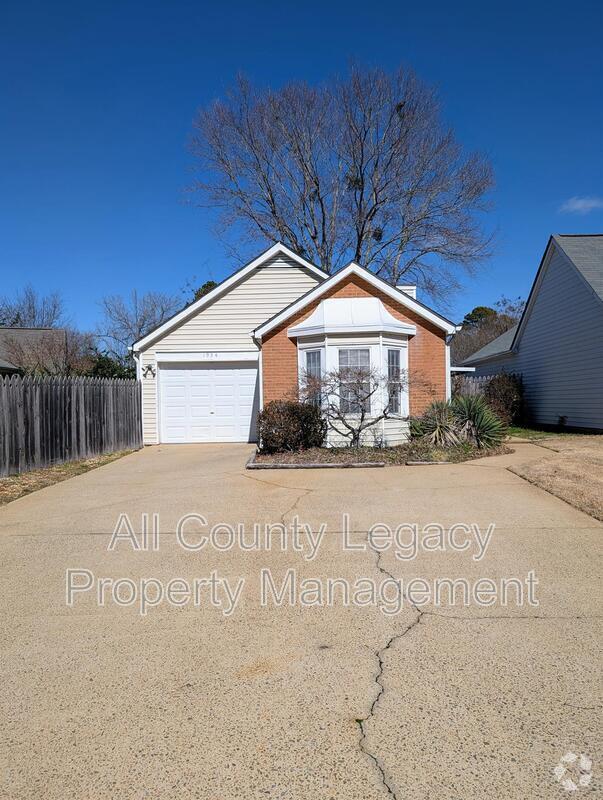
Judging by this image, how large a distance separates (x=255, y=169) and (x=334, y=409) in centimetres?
1893

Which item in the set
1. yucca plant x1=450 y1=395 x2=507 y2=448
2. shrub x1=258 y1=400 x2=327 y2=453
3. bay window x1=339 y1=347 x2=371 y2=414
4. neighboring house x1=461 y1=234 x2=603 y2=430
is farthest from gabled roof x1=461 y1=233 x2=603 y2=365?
shrub x1=258 y1=400 x2=327 y2=453

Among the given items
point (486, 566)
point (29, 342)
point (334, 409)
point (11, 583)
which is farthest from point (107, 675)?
point (29, 342)

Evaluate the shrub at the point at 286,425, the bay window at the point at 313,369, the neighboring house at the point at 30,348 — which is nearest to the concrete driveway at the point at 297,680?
the shrub at the point at 286,425

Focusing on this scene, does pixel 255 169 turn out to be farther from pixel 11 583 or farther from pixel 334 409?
pixel 11 583

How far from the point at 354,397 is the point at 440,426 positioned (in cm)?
216

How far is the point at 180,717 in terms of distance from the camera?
3.03m

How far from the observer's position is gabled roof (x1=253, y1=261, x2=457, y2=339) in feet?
48.5

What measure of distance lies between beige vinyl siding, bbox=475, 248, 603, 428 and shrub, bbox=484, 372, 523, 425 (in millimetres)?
615

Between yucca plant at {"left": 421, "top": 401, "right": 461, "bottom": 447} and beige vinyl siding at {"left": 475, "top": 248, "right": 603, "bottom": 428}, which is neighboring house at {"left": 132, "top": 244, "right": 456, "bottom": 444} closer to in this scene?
yucca plant at {"left": 421, "top": 401, "right": 461, "bottom": 447}

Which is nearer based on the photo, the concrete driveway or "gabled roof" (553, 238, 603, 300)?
the concrete driveway

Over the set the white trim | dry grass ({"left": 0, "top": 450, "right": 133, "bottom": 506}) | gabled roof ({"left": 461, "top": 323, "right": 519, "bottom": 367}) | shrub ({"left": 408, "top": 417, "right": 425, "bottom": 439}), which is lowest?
dry grass ({"left": 0, "top": 450, "right": 133, "bottom": 506})

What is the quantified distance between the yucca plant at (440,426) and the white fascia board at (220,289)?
20.5 ft

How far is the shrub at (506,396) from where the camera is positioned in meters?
21.5

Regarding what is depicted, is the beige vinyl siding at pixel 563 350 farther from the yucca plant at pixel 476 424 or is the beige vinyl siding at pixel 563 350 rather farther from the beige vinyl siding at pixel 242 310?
the beige vinyl siding at pixel 242 310
